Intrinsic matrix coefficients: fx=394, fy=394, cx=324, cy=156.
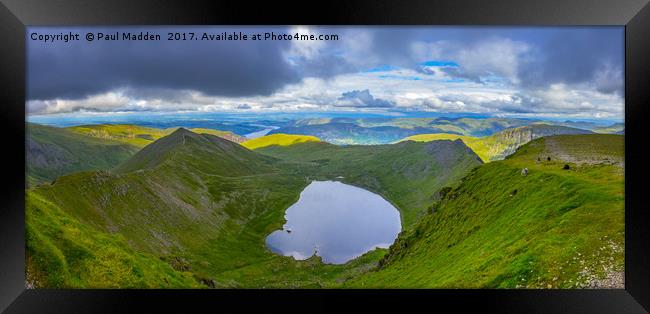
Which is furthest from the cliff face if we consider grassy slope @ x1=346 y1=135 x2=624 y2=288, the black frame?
the black frame

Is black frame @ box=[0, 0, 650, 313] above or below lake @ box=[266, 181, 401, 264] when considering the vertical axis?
above

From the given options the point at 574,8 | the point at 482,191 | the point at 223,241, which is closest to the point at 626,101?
the point at 574,8

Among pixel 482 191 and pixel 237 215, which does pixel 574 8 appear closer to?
pixel 482 191

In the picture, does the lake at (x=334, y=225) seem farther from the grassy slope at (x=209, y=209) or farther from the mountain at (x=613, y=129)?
the mountain at (x=613, y=129)

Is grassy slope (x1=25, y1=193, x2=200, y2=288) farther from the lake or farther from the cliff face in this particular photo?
the lake

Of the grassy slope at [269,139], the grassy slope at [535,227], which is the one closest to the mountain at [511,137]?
the grassy slope at [535,227]

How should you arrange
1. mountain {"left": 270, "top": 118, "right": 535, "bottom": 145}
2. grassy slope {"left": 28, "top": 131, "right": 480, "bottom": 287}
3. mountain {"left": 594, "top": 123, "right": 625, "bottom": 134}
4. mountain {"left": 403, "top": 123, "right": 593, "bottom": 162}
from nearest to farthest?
mountain {"left": 594, "top": 123, "right": 625, "bottom": 134} < mountain {"left": 403, "top": 123, "right": 593, "bottom": 162} < mountain {"left": 270, "top": 118, "right": 535, "bottom": 145} < grassy slope {"left": 28, "top": 131, "right": 480, "bottom": 287}
